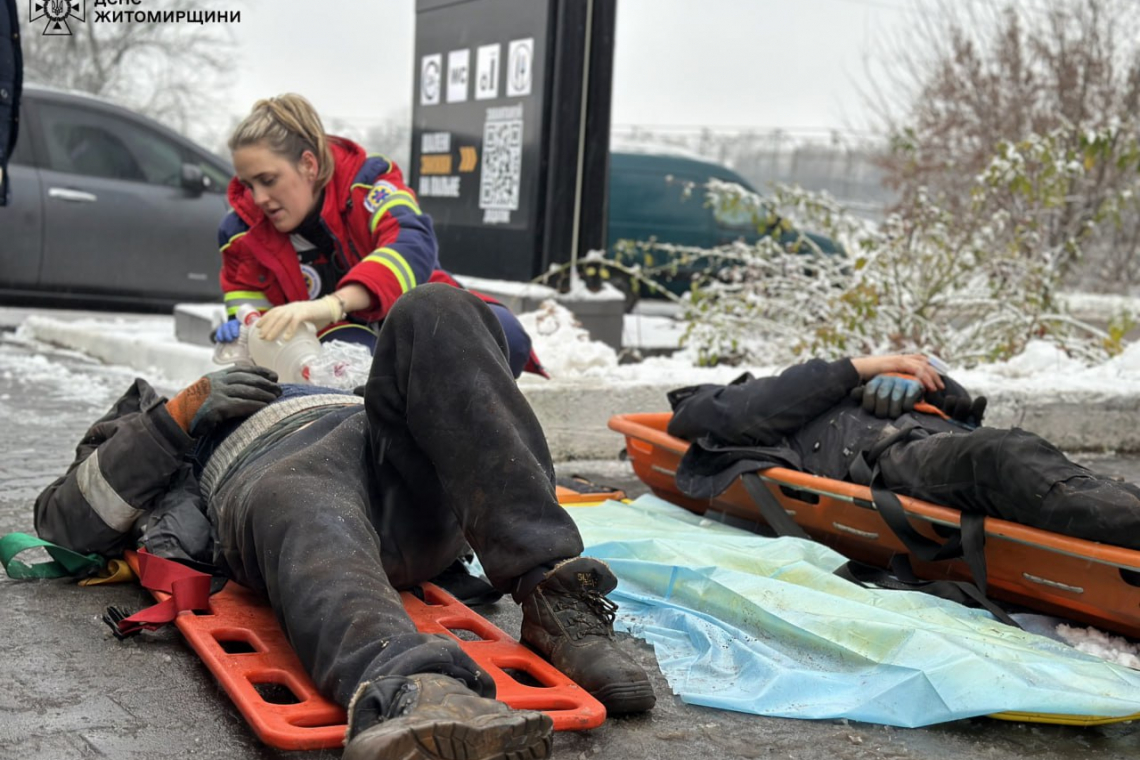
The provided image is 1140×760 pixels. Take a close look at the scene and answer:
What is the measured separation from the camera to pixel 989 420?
5.77m

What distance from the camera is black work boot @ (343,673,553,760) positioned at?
177cm

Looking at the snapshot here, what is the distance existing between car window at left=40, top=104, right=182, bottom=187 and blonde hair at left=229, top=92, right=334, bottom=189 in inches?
214

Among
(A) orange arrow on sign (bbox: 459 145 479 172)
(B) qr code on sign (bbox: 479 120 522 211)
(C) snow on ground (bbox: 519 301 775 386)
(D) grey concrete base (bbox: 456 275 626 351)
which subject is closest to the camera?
(C) snow on ground (bbox: 519 301 775 386)

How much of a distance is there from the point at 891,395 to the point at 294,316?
5.88 ft

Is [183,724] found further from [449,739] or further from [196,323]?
[196,323]

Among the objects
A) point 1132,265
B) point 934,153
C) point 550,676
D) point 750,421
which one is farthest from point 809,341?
point 1132,265

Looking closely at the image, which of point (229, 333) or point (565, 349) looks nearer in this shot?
point (229, 333)

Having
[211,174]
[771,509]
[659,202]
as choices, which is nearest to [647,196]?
[659,202]

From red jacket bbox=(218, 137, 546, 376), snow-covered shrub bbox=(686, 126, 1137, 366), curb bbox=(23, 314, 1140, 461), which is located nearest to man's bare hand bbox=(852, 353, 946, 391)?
red jacket bbox=(218, 137, 546, 376)

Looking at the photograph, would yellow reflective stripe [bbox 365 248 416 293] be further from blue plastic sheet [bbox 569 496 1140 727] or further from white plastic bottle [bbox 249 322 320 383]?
blue plastic sheet [bbox 569 496 1140 727]

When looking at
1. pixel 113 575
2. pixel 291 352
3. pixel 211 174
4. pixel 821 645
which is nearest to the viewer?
pixel 821 645

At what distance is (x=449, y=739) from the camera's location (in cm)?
178

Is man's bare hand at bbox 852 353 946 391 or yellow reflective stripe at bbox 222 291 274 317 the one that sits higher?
yellow reflective stripe at bbox 222 291 274 317

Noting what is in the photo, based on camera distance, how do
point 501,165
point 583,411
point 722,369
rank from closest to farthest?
1. point 583,411
2. point 722,369
3. point 501,165
